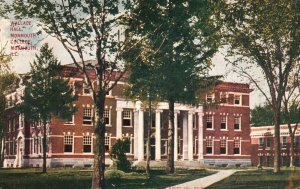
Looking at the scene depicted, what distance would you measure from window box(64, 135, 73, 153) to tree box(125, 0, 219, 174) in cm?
1461

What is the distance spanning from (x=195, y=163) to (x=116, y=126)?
35.1 ft

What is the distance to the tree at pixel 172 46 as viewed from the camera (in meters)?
22.4

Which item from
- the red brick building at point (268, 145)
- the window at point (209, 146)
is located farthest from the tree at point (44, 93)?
the red brick building at point (268, 145)

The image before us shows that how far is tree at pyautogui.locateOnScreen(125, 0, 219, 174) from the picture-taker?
73.6ft

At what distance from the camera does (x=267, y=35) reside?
30578mm

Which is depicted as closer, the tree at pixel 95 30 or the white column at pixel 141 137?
the tree at pixel 95 30

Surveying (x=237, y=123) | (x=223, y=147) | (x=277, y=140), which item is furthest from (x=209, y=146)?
(x=277, y=140)

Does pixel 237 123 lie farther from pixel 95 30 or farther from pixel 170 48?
pixel 95 30

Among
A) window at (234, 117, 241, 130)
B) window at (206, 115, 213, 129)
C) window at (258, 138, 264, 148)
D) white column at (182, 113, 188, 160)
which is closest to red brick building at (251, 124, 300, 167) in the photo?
window at (258, 138, 264, 148)

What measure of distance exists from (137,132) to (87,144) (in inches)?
299

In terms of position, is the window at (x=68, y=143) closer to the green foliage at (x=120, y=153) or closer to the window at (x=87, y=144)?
the window at (x=87, y=144)

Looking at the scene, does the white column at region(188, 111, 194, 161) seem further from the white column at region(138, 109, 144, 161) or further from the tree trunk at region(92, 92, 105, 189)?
the tree trunk at region(92, 92, 105, 189)

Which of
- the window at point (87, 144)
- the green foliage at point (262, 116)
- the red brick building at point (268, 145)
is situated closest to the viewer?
the window at point (87, 144)

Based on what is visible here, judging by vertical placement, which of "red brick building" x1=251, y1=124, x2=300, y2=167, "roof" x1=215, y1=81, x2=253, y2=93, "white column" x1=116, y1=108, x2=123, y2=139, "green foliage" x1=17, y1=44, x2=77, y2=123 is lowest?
"red brick building" x1=251, y1=124, x2=300, y2=167
